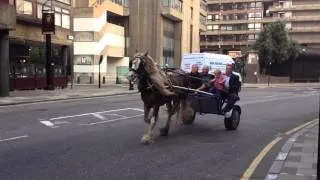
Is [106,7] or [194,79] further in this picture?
[106,7]

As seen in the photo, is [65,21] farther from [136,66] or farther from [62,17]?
[136,66]

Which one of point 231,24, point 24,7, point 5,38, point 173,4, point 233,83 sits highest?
point 173,4

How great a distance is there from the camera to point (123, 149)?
1201 centimetres

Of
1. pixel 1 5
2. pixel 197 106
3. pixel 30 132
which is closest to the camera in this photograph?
pixel 30 132

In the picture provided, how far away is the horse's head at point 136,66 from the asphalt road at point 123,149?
153 cm

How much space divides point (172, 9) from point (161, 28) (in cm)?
432

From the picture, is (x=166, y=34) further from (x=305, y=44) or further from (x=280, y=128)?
(x=280, y=128)

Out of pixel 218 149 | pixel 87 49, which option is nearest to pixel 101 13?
pixel 87 49

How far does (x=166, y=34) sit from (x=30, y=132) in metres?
77.6

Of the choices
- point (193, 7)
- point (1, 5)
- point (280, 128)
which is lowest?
point (280, 128)

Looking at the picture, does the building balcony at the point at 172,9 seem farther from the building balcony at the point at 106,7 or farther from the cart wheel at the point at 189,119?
the cart wheel at the point at 189,119

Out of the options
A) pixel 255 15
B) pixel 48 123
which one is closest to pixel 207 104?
pixel 48 123

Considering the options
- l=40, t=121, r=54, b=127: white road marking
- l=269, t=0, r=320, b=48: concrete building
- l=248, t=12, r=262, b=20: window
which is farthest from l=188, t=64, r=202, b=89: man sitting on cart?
l=248, t=12, r=262, b=20: window

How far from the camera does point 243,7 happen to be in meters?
136
